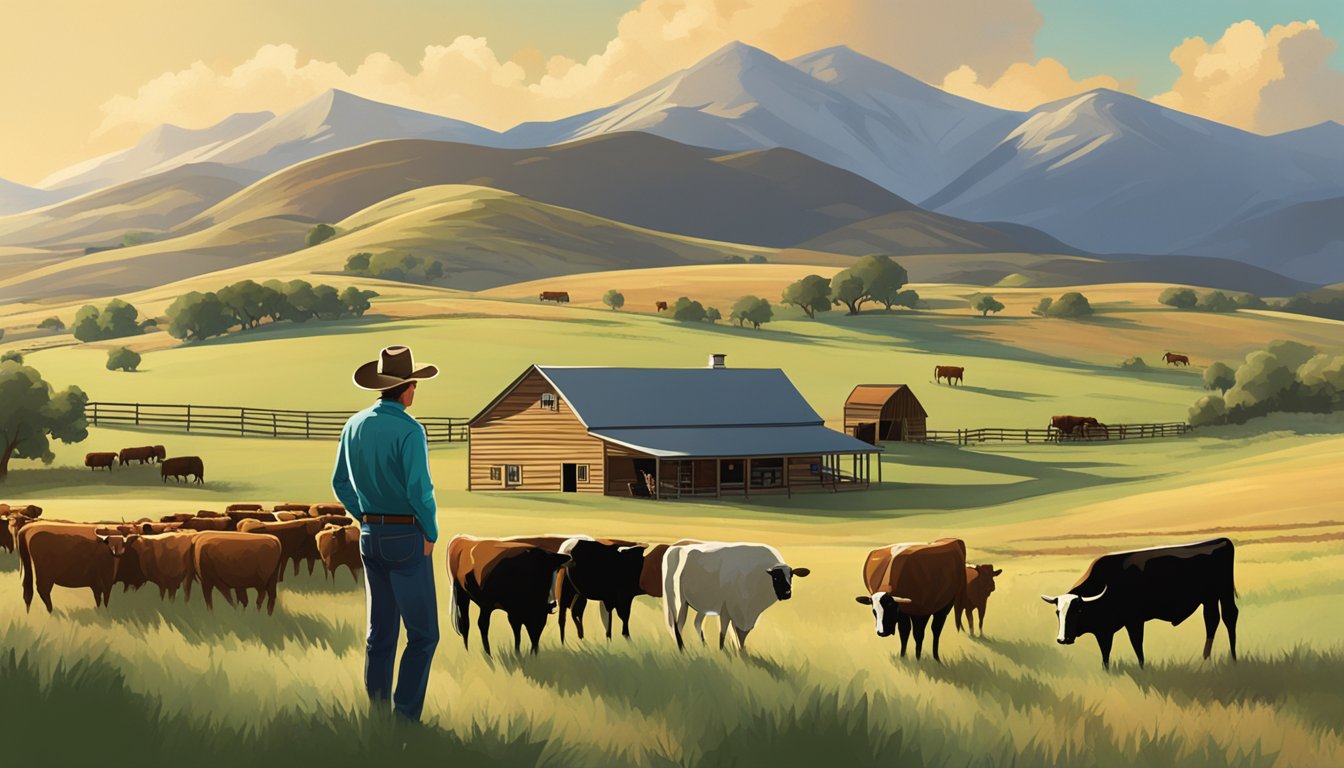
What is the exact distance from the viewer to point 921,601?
1169cm

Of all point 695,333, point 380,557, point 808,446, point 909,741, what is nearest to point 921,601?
point 909,741

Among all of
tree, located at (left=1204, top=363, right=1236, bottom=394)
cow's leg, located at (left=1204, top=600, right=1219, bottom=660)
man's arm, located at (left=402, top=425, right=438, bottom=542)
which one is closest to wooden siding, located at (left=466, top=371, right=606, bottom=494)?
Result: cow's leg, located at (left=1204, top=600, right=1219, bottom=660)

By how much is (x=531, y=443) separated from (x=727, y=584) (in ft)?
138

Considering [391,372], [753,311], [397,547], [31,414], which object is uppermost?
[753,311]

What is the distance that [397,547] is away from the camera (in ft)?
27.5

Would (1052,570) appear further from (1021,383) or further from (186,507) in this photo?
(1021,383)

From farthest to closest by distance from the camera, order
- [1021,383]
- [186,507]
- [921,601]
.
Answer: [1021,383]
[186,507]
[921,601]

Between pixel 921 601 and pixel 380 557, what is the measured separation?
17.6 feet

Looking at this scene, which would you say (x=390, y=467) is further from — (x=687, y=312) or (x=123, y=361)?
(x=687, y=312)

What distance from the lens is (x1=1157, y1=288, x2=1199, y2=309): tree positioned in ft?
491

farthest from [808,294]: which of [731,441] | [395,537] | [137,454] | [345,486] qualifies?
[395,537]

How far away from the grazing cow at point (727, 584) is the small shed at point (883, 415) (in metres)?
58.1

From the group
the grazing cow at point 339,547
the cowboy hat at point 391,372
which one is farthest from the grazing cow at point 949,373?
the cowboy hat at point 391,372

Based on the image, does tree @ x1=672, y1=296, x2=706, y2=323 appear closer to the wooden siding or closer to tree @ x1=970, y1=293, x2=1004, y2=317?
tree @ x1=970, y1=293, x2=1004, y2=317
